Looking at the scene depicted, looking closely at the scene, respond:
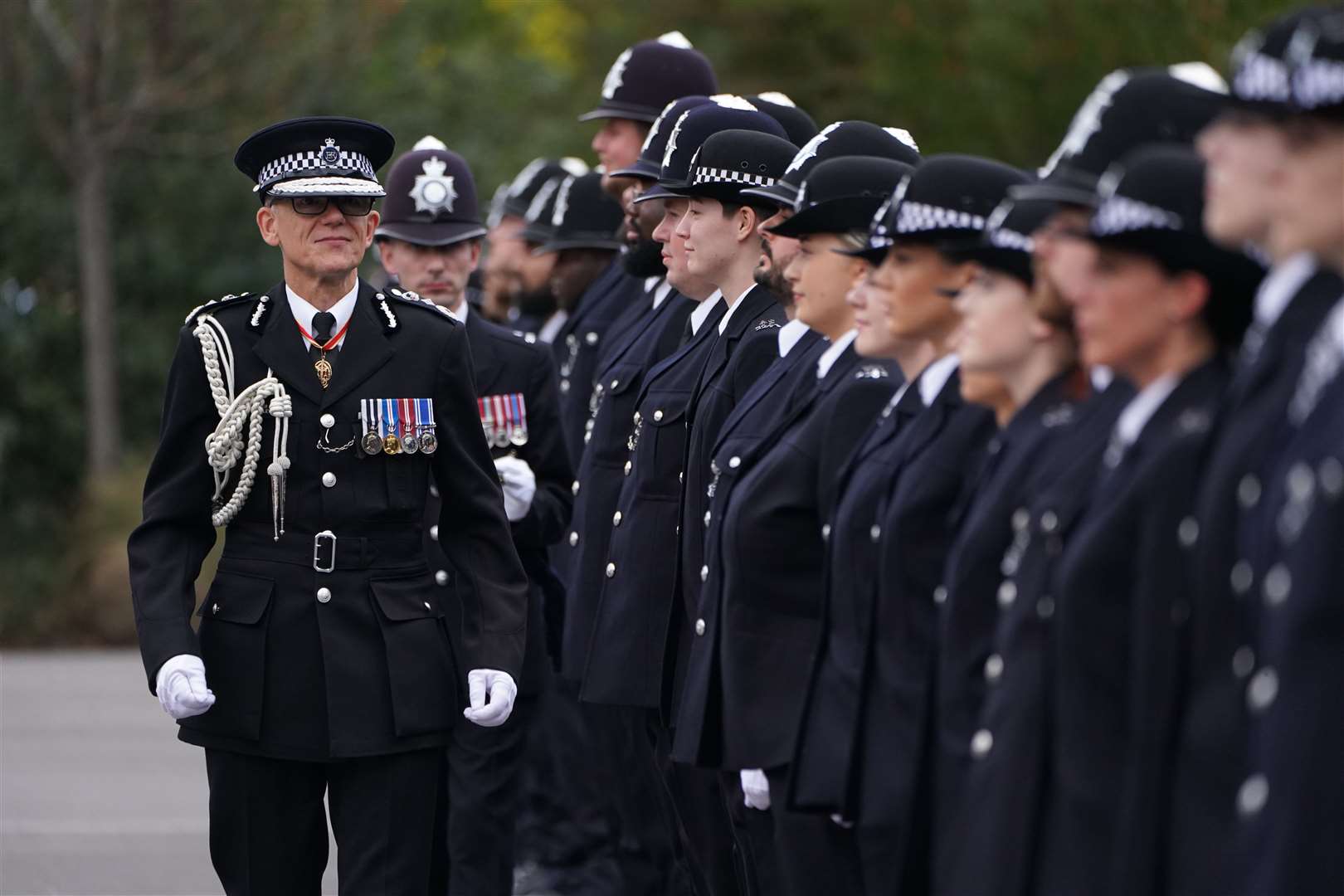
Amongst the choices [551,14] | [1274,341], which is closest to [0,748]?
[1274,341]

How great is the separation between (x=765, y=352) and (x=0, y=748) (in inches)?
296

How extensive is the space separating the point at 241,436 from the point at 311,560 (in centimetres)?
35

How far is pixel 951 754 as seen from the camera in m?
4.59

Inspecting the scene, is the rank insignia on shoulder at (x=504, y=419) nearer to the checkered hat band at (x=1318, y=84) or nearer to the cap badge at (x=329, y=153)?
the cap badge at (x=329, y=153)

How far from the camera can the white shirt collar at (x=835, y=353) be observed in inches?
227

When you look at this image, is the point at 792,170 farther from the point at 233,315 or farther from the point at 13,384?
the point at 13,384

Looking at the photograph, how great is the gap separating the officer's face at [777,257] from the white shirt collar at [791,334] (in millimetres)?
117

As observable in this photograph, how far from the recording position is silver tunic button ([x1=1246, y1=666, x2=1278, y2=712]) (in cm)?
332

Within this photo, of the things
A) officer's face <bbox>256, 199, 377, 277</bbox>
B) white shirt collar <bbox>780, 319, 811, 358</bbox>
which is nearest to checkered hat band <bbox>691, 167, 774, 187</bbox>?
white shirt collar <bbox>780, 319, 811, 358</bbox>

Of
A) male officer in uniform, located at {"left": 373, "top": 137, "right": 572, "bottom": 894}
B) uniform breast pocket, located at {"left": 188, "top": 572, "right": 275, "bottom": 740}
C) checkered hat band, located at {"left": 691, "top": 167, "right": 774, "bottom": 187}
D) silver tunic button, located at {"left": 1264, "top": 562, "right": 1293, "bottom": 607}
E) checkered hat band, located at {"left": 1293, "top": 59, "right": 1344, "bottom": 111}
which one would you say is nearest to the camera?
silver tunic button, located at {"left": 1264, "top": 562, "right": 1293, "bottom": 607}

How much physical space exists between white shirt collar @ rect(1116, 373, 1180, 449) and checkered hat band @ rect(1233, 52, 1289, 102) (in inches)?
19.3

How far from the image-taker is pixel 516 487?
24.9 ft

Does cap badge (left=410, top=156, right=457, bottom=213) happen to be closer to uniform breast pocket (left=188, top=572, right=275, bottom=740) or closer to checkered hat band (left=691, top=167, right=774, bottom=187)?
checkered hat band (left=691, top=167, right=774, bottom=187)

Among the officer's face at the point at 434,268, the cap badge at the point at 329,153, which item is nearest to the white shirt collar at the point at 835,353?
the cap badge at the point at 329,153
